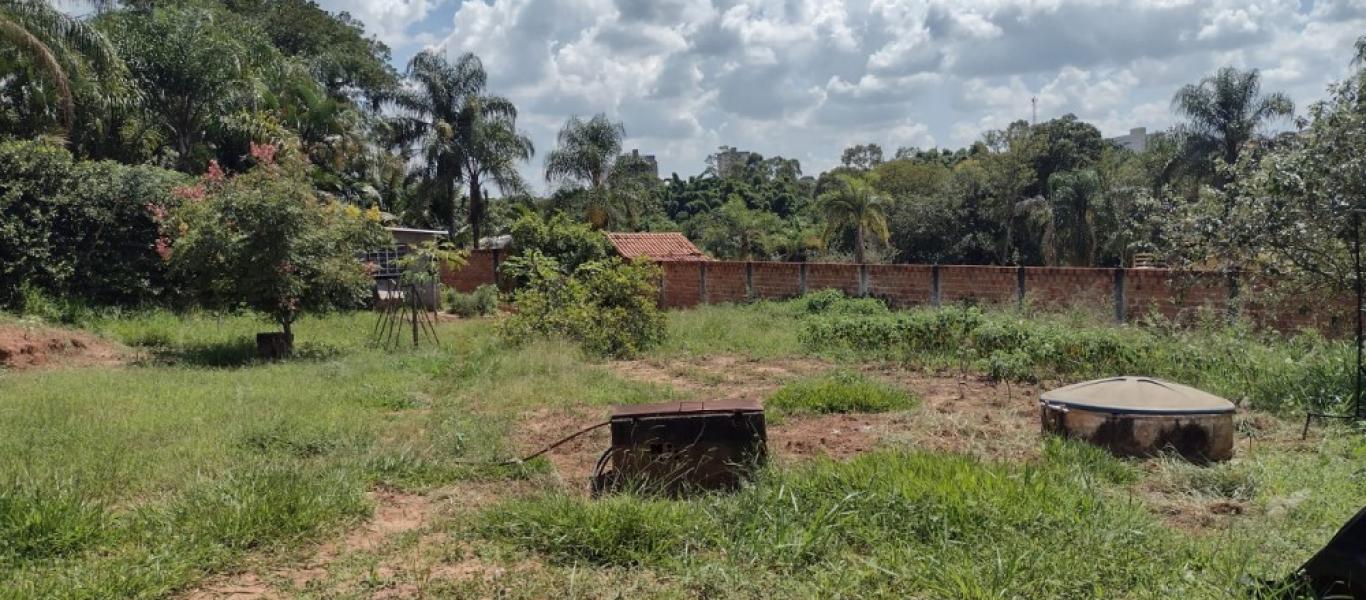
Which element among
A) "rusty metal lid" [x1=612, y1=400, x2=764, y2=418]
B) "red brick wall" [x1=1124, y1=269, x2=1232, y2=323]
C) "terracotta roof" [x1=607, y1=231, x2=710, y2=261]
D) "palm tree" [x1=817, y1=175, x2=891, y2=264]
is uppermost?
"palm tree" [x1=817, y1=175, x2=891, y2=264]

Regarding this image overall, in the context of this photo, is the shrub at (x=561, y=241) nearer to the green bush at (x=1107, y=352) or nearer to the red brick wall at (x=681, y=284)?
the red brick wall at (x=681, y=284)

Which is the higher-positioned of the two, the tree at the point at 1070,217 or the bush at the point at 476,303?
the tree at the point at 1070,217

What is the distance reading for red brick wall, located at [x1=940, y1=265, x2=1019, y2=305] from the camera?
13.8m

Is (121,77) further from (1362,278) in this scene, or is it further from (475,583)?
(1362,278)

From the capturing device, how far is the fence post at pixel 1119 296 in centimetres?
1221

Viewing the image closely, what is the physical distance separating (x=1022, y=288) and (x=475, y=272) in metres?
15.6

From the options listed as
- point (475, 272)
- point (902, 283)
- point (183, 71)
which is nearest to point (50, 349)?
point (902, 283)

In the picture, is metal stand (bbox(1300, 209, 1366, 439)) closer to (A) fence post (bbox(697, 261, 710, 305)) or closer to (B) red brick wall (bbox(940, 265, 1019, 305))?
(B) red brick wall (bbox(940, 265, 1019, 305))

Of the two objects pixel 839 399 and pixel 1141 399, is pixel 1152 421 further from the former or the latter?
pixel 839 399

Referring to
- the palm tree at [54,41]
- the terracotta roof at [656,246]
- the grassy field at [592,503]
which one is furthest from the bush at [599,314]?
the terracotta roof at [656,246]

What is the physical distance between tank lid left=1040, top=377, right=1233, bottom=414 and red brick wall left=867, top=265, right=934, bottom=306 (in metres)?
9.41

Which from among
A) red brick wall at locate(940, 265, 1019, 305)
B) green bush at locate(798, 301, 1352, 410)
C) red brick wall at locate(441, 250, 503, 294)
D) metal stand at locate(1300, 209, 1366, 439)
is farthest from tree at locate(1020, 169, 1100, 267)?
metal stand at locate(1300, 209, 1366, 439)

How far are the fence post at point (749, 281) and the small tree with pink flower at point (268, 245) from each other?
28.2ft

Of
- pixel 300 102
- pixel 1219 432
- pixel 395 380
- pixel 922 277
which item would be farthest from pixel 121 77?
pixel 1219 432
